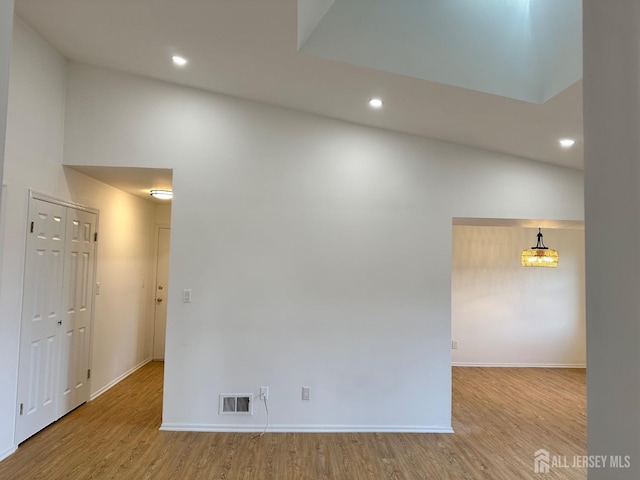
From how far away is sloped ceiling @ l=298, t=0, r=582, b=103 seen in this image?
238cm

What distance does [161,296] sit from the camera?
213 inches

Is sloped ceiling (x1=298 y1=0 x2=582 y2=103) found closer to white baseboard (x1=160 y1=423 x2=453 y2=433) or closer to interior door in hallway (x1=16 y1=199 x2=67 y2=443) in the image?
interior door in hallway (x1=16 y1=199 x2=67 y2=443)

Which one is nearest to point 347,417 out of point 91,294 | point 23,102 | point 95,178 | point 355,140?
point 355,140

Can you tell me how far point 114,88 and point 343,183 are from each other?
2.27 m

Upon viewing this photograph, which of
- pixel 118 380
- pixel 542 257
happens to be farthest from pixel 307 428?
pixel 542 257

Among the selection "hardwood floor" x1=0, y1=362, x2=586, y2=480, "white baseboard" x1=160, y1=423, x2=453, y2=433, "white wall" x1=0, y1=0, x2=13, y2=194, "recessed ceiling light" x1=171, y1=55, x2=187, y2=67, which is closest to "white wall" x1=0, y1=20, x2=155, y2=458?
"hardwood floor" x1=0, y1=362, x2=586, y2=480

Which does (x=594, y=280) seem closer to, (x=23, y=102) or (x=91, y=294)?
(x=23, y=102)

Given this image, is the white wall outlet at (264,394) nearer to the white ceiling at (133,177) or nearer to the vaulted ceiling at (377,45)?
the white ceiling at (133,177)

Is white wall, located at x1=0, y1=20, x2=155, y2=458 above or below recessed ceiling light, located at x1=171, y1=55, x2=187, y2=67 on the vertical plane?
below

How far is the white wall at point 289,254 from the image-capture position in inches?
127

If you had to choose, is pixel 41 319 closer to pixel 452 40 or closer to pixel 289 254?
pixel 289 254

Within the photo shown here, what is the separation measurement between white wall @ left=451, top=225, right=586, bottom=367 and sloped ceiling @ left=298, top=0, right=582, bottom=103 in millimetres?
3558

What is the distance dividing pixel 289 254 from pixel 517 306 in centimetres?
418

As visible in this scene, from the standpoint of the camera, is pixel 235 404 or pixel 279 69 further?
pixel 235 404
